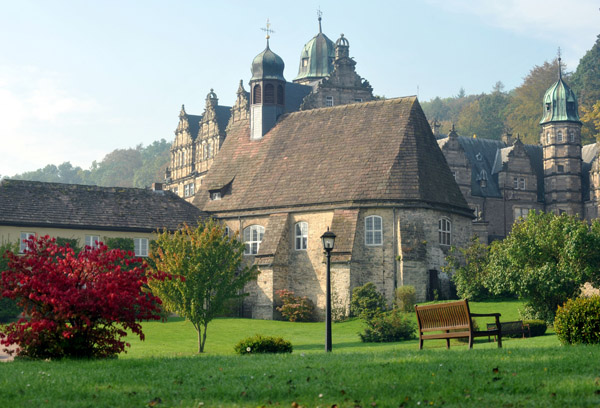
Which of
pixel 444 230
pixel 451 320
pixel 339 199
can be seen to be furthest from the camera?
pixel 444 230

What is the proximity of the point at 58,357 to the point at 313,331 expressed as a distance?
915 inches

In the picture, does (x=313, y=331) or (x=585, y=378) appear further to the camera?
(x=313, y=331)

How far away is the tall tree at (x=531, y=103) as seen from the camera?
359 ft

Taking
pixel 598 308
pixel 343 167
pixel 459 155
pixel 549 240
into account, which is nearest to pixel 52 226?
pixel 343 167

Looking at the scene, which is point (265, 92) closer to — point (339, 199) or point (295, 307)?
point (339, 199)

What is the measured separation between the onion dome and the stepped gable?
3768cm

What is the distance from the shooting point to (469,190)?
3167 inches

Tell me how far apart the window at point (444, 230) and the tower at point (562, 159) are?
37.6 m

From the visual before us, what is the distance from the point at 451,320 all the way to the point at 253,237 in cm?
3181

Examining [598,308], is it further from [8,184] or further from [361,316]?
[8,184]

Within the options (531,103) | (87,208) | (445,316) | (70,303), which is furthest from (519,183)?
(70,303)

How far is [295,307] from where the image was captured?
4728 centimetres

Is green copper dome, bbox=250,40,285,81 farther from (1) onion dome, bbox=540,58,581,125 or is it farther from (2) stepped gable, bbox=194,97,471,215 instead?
(1) onion dome, bbox=540,58,581,125

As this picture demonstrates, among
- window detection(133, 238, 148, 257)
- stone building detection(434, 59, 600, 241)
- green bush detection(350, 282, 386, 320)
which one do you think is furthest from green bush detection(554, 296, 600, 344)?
stone building detection(434, 59, 600, 241)
